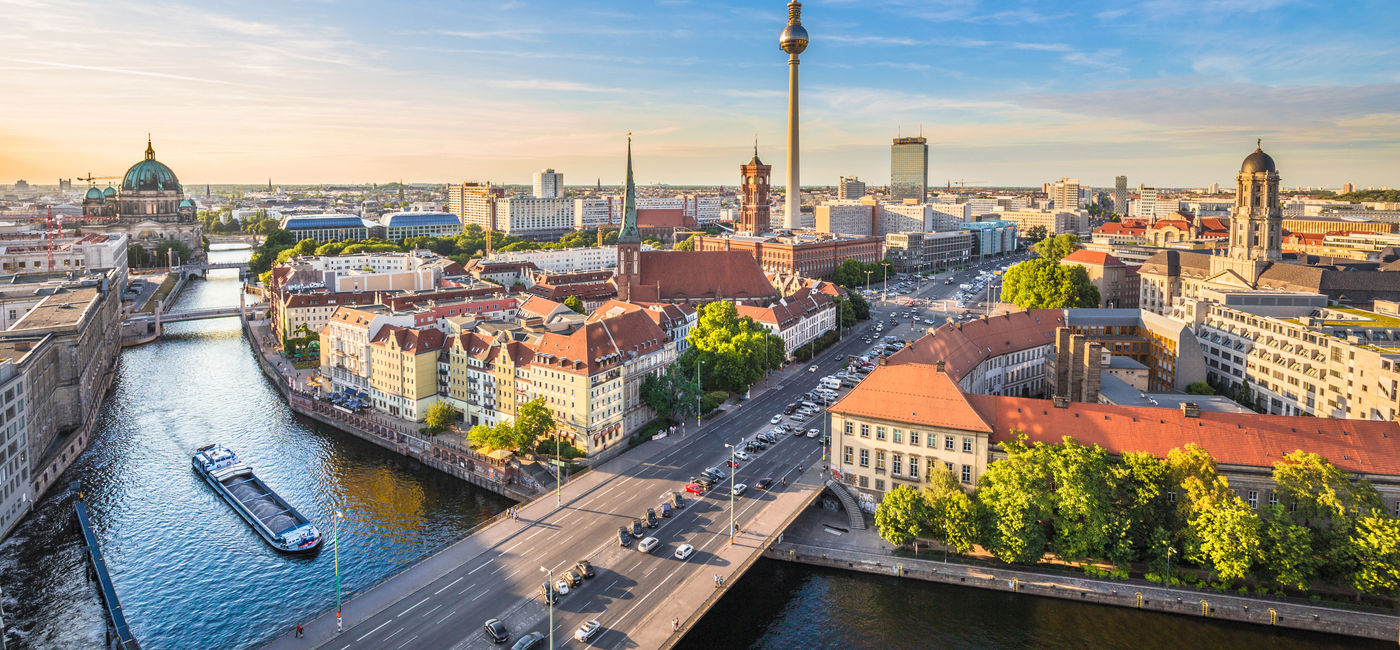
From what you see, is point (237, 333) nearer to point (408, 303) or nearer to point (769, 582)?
point (408, 303)

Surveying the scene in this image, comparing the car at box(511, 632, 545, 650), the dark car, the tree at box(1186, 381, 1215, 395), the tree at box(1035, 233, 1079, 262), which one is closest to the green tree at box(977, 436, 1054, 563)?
the dark car

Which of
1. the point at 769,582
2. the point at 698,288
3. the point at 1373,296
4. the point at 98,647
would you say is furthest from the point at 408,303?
the point at 1373,296

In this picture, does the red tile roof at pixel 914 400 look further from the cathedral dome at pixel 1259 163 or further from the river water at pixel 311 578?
the cathedral dome at pixel 1259 163

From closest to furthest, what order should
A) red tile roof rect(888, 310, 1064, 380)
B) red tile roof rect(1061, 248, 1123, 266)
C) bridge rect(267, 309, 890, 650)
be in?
bridge rect(267, 309, 890, 650), red tile roof rect(888, 310, 1064, 380), red tile roof rect(1061, 248, 1123, 266)

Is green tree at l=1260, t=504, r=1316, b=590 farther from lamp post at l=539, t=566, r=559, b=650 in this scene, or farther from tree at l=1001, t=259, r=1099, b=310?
tree at l=1001, t=259, r=1099, b=310

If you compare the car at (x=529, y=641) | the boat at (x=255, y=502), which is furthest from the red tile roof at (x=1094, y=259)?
the boat at (x=255, y=502)
